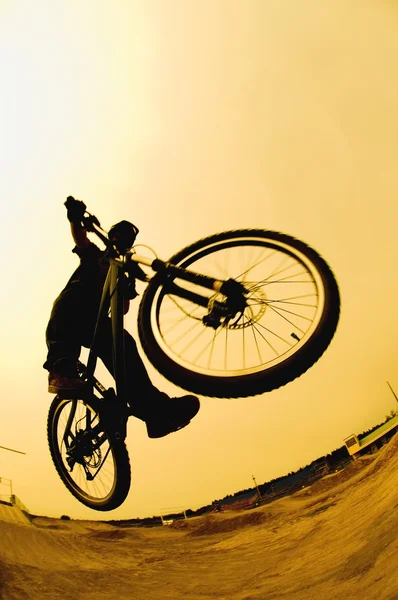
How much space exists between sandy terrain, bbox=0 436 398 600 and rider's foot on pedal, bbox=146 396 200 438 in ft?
5.86

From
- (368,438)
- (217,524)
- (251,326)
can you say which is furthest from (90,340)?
(368,438)

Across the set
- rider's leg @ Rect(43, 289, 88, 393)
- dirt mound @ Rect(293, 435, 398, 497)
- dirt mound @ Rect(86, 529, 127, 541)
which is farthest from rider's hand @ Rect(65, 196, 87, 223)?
dirt mound @ Rect(293, 435, 398, 497)

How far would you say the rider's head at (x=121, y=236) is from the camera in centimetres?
230

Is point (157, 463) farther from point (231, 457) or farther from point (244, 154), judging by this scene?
point (244, 154)

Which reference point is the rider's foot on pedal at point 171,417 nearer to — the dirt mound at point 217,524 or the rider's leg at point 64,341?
the rider's leg at point 64,341

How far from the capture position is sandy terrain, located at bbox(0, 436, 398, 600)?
254 centimetres

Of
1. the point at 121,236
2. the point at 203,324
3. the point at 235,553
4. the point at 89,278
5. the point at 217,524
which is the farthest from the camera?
the point at 217,524

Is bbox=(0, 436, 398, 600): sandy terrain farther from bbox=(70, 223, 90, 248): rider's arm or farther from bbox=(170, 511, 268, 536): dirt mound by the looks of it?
bbox=(70, 223, 90, 248): rider's arm

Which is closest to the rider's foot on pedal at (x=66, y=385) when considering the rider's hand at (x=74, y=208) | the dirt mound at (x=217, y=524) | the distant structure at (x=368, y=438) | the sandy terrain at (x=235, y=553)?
the rider's hand at (x=74, y=208)

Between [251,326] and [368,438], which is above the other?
[251,326]

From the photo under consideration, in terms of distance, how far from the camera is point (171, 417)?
197cm

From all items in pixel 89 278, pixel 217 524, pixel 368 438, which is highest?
pixel 89 278

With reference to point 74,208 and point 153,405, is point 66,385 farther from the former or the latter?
point 74,208

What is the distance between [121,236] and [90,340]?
86 centimetres
